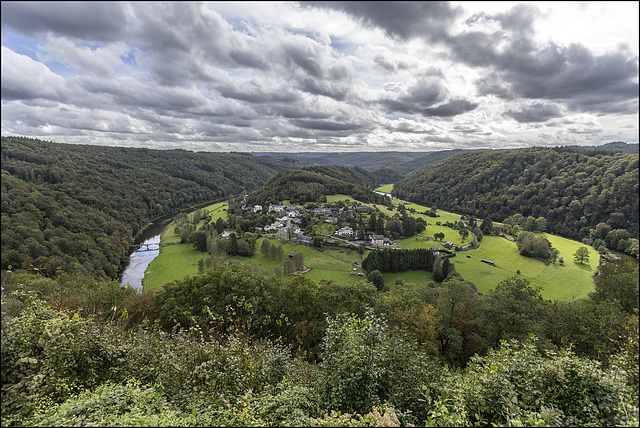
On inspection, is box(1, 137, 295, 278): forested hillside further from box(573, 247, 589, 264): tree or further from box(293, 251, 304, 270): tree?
box(573, 247, 589, 264): tree

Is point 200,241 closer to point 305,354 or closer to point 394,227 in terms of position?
point 394,227

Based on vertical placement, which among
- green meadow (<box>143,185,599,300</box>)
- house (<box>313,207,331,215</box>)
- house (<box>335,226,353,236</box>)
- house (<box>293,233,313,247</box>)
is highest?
house (<box>313,207,331,215</box>)

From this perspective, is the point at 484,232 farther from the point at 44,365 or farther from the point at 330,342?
the point at 44,365

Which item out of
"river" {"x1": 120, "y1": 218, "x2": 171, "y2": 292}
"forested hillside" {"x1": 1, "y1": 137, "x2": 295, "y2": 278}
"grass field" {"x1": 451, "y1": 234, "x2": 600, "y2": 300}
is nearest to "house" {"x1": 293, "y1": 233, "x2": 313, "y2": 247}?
"river" {"x1": 120, "y1": 218, "x2": 171, "y2": 292}

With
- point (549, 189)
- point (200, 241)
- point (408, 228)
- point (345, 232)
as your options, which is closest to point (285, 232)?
point (345, 232)

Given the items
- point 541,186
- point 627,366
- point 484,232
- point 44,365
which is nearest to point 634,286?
point 627,366

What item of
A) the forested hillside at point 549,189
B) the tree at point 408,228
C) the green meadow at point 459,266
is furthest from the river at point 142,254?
the forested hillside at point 549,189

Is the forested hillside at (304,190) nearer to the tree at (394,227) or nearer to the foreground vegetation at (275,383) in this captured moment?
the tree at (394,227)
